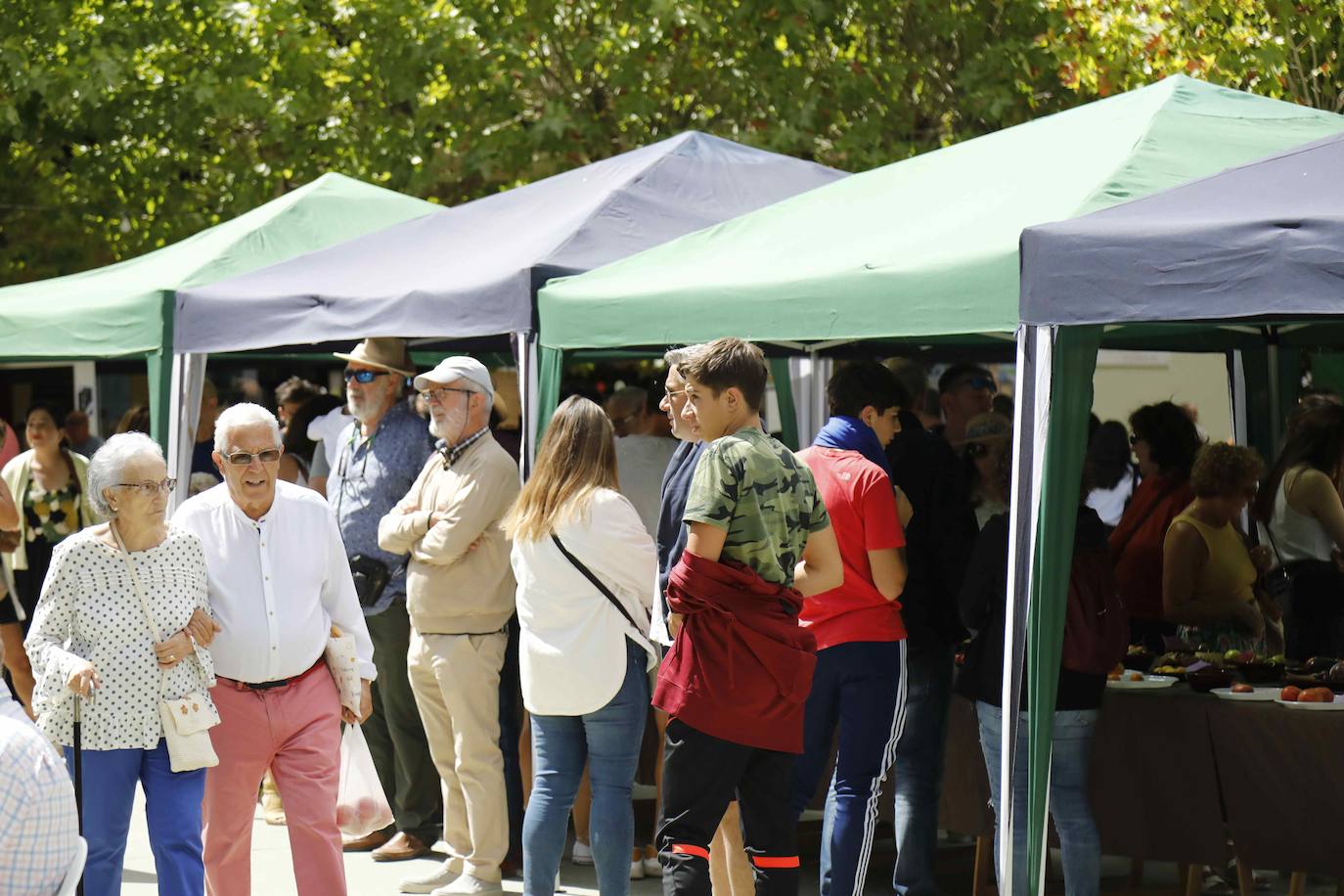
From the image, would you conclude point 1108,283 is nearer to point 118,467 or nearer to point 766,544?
point 766,544

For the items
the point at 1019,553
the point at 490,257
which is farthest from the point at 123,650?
the point at 490,257

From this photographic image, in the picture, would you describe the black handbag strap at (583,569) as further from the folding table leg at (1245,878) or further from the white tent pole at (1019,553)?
the folding table leg at (1245,878)

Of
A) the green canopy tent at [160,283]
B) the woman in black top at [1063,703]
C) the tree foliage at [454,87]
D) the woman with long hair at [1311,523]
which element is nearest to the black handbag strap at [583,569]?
the woman in black top at [1063,703]

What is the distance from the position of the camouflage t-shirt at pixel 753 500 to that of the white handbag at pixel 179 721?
139 cm

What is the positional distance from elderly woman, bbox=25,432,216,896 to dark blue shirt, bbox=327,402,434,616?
2.14 metres

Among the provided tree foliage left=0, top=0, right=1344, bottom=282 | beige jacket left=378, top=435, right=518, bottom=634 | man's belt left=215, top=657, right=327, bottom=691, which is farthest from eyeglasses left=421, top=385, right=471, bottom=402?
tree foliage left=0, top=0, right=1344, bottom=282

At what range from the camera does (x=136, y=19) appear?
14891 mm

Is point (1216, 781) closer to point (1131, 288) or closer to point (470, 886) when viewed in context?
point (1131, 288)

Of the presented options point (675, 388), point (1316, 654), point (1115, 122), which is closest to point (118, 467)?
point (675, 388)

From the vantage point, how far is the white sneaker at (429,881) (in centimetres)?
638

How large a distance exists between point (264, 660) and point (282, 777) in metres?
0.35

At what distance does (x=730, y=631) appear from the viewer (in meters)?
4.40

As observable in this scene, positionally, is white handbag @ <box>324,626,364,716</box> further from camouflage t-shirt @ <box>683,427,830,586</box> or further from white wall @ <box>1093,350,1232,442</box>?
white wall @ <box>1093,350,1232,442</box>

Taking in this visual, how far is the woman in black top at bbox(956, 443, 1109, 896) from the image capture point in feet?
17.3
